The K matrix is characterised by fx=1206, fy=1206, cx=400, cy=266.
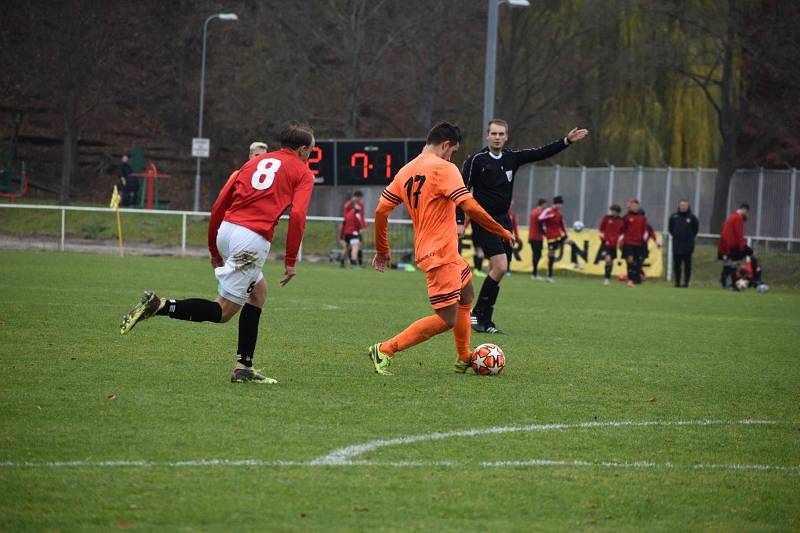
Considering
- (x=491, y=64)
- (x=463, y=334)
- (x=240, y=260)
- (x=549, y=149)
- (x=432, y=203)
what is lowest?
(x=463, y=334)

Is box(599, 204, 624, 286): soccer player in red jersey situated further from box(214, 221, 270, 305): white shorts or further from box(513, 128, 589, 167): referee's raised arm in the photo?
box(214, 221, 270, 305): white shorts

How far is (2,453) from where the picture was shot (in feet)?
19.9

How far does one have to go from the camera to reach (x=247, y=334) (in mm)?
8695

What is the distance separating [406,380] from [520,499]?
12.2 ft

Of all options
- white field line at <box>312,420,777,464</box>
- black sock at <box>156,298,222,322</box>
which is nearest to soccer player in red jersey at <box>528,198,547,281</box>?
black sock at <box>156,298,222,322</box>

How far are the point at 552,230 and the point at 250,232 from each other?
71.0ft

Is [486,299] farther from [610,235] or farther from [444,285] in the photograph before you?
[610,235]

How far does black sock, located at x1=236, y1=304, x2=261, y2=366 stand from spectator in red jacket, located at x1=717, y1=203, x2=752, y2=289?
20.8 metres

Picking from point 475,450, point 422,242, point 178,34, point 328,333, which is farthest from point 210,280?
point 178,34

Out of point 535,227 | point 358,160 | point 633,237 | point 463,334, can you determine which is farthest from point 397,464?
point 358,160

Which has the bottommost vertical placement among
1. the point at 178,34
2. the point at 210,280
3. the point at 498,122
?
the point at 210,280

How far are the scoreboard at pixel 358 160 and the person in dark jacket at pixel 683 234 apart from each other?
6.46m

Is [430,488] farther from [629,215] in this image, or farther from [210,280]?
[629,215]

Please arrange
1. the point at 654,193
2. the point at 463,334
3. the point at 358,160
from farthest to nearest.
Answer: the point at 654,193 < the point at 358,160 < the point at 463,334
